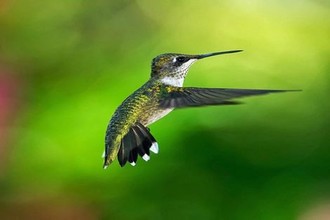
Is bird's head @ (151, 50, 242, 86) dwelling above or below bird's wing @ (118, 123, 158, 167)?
above

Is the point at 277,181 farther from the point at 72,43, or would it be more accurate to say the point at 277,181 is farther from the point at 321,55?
the point at 72,43

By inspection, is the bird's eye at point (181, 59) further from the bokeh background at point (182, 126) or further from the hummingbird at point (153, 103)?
the bokeh background at point (182, 126)

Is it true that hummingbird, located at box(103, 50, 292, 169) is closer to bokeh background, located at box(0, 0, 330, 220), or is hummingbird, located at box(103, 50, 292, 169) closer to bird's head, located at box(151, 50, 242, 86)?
bird's head, located at box(151, 50, 242, 86)

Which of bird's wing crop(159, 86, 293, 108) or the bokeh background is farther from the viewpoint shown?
the bokeh background

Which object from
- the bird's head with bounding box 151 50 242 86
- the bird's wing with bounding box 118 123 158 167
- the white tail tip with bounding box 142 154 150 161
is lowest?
the white tail tip with bounding box 142 154 150 161

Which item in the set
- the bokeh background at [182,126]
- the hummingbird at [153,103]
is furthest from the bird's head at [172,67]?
the bokeh background at [182,126]

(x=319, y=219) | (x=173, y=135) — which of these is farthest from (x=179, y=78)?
(x=319, y=219)

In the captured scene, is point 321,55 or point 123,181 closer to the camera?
point 123,181

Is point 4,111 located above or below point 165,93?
above

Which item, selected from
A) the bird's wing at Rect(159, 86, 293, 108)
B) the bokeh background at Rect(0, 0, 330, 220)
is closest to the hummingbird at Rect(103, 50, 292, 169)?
the bird's wing at Rect(159, 86, 293, 108)
